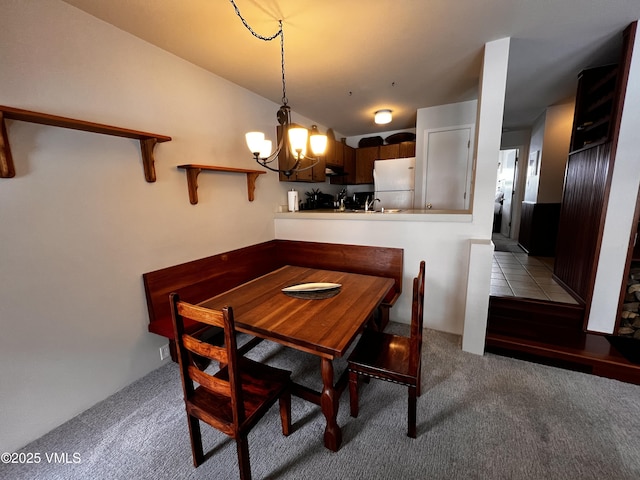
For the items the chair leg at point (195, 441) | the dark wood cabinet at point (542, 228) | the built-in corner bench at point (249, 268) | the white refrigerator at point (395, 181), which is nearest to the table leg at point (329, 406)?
the chair leg at point (195, 441)

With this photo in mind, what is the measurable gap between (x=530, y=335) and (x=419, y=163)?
8.25 feet

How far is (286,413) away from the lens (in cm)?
142

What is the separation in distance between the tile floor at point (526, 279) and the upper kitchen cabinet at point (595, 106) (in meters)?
1.42

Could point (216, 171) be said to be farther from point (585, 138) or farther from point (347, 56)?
point (585, 138)

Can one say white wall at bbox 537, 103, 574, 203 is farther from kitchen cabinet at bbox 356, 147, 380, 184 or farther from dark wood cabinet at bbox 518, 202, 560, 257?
kitchen cabinet at bbox 356, 147, 380, 184

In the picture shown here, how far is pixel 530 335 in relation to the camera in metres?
2.18

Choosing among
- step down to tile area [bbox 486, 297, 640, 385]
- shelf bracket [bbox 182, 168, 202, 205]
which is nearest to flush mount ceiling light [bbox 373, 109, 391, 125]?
shelf bracket [bbox 182, 168, 202, 205]

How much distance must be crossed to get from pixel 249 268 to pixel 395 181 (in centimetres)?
268

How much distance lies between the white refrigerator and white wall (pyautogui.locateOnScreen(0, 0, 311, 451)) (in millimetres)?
2813

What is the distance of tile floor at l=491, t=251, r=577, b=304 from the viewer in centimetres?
254

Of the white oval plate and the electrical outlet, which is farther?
the electrical outlet

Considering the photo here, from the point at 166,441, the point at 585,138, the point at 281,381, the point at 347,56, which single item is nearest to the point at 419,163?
the point at 585,138

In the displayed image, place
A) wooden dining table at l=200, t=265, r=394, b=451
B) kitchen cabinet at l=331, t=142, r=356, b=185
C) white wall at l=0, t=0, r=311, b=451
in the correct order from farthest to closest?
kitchen cabinet at l=331, t=142, r=356, b=185 → white wall at l=0, t=0, r=311, b=451 → wooden dining table at l=200, t=265, r=394, b=451

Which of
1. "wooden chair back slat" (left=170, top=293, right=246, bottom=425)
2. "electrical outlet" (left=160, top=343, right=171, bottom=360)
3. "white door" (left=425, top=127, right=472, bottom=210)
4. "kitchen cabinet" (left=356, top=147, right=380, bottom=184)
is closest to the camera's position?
"wooden chair back slat" (left=170, top=293, right=246, bottom=425)
